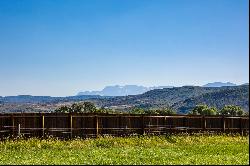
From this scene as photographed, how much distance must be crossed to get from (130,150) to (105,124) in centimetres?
1155

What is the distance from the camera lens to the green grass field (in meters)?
24.0

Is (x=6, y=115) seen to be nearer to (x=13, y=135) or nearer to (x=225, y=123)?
(x=13, y=135)

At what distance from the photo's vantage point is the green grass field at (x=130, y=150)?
2396 centimetres

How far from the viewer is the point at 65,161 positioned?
23719 mm

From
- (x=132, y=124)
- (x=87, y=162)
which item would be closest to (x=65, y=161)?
(x=87, y=162)

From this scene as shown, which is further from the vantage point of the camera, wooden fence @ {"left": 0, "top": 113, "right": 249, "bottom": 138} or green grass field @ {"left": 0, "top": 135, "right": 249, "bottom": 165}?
wooden fence @ {"left": 0, "top": 113, "right": 249, "bottom": 138}

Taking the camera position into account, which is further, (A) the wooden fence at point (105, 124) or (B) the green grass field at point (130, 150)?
(A) the wooden fence at point (105, 124)

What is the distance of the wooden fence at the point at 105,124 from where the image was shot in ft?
128

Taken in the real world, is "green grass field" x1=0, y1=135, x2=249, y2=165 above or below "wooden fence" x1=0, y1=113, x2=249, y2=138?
below

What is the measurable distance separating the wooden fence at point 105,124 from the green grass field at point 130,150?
2.19 meters

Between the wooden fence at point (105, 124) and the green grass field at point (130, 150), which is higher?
the wooden fence at point (105, 124)

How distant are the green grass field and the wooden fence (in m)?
2.19

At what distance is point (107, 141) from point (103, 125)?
4931mm

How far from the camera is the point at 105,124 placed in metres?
41.9
